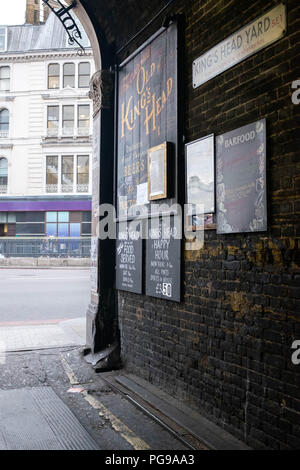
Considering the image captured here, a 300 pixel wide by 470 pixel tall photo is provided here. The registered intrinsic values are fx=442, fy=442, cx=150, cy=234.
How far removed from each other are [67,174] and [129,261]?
27733 millimetres

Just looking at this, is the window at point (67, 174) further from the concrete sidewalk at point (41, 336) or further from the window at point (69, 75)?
the concrete sidewalk at point (41, 336)

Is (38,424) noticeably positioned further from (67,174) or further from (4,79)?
(4,79)

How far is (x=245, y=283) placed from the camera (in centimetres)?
375

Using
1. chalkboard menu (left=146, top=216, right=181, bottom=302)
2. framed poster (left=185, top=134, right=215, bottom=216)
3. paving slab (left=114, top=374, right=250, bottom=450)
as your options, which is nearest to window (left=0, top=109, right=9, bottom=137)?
chalkboard menu (left=146, top=216, right=181, bottom=302)

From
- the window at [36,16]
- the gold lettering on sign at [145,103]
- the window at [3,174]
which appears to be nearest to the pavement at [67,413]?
the gold lettering on sign at [145,103]

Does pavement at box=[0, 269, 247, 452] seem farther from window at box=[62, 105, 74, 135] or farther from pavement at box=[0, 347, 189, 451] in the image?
window at box=[62, 105, 74, 135]

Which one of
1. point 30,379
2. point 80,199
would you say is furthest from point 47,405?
point 80,199

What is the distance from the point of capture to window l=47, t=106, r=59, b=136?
33.0m

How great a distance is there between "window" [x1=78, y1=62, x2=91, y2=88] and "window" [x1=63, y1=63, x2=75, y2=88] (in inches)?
20.5

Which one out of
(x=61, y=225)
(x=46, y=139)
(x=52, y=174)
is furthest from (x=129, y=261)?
(x=46, y=139)

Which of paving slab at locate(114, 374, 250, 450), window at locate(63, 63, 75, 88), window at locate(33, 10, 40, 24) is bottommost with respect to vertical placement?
paving slab at locate(114, 374, 250, 450)

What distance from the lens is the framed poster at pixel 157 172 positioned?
5023 mm

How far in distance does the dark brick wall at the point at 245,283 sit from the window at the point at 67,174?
1114 inches
